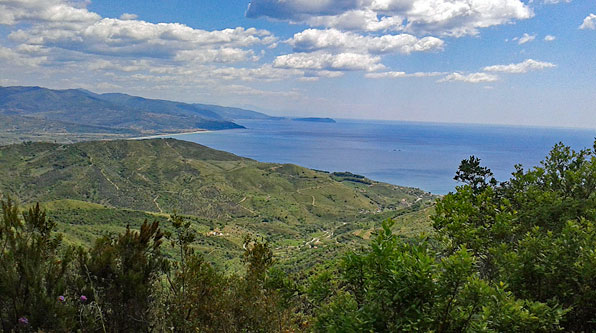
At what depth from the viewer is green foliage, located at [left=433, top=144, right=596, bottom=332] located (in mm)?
5035

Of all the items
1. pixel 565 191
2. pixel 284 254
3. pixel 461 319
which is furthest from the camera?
pixel 284 254

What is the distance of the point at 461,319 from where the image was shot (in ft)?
13.3

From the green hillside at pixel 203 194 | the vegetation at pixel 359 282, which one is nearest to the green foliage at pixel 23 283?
the vegetation at pixel 359 282

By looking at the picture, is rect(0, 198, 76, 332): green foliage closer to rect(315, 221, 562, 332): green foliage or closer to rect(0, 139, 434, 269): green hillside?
rect(315, 221, 562, 332): green foliage

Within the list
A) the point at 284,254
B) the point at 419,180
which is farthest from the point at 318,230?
the point at 419,180

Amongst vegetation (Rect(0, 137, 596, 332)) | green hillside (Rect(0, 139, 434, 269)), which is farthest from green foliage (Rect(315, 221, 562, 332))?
green hillside (Rect(0, 139, 434, 269))

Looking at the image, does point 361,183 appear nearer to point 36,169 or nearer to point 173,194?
point 173,194

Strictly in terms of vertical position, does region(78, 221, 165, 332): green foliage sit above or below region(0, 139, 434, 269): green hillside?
above

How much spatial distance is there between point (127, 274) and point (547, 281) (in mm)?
6918

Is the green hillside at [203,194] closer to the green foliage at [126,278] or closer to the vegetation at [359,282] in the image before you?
the vegetation at [359,282]

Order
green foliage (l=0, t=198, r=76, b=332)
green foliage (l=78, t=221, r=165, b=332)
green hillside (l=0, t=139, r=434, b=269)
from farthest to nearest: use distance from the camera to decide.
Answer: green hillside (l=0, t=139, r=434, b=269), green foliage (l=78, t=221, r=165, b=332), green foliage (l=0, t=198, r=76, b=332)

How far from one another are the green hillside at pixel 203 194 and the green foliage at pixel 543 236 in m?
72.2

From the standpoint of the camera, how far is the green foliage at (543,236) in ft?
16.5

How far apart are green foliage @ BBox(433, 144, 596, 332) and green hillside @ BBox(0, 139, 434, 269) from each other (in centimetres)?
7221
